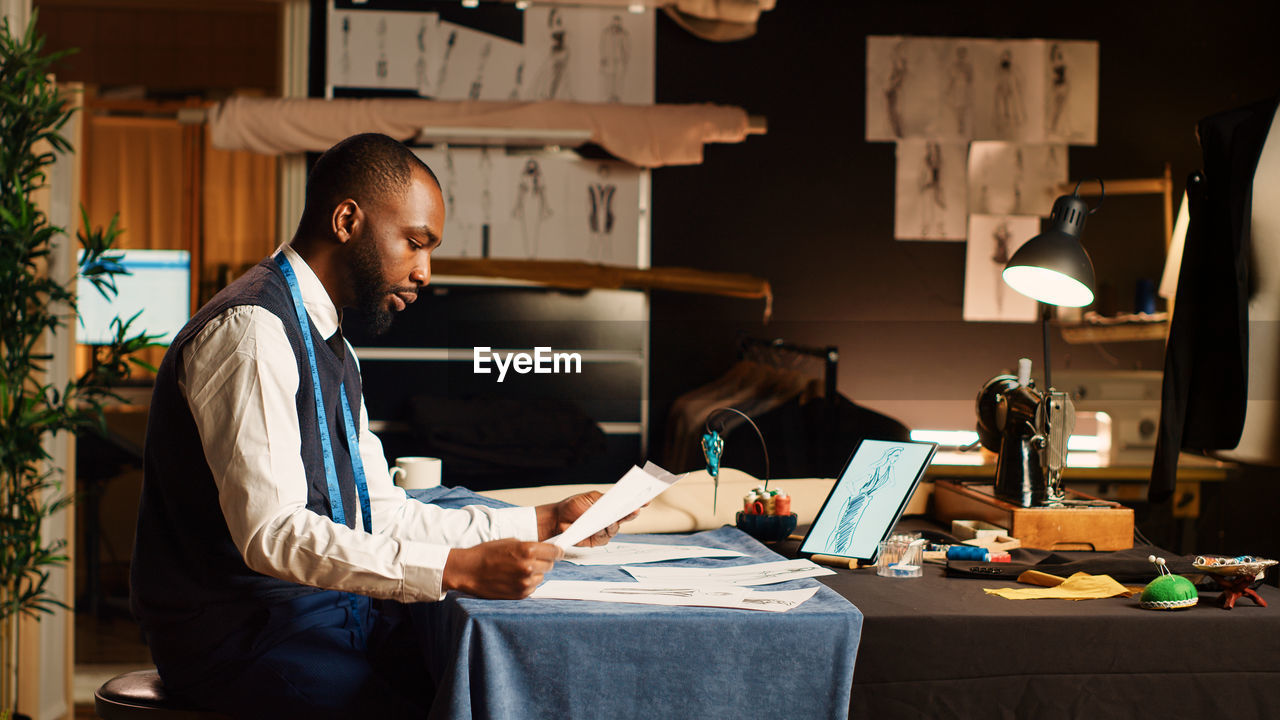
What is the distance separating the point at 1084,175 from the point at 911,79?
870 millimetres

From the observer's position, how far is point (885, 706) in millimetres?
1393

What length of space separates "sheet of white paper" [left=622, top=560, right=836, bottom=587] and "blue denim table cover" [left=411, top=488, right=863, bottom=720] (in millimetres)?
158

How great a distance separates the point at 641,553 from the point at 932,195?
316 centimetres

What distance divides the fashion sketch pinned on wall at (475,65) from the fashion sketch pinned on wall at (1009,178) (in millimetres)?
1937

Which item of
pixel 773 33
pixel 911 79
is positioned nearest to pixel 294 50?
pixel 773 33

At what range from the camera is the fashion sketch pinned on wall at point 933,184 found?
14.5ft

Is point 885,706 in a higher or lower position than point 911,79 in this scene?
lower

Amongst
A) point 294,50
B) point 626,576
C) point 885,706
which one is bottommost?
point 885,706

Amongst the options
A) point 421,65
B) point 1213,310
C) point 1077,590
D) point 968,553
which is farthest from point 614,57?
point 1077,590

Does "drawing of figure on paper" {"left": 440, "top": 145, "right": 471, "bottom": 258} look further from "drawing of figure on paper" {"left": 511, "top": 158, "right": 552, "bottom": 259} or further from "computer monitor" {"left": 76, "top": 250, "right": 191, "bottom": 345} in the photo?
"computer monitor" {"left": 76, "top": 250, "right": 191, "bottom": 345}

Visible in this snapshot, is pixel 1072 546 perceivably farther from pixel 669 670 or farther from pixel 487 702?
pixel 487 702

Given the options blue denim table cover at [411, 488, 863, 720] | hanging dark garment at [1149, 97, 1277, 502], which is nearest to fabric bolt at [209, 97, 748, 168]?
hanging dark garment at [1149, 97, 1277, 502]

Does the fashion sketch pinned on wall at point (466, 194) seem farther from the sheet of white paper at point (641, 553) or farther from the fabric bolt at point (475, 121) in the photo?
the sheet of white paper at point (641, 553)

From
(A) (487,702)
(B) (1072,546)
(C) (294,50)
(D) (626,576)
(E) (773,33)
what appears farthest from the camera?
(E) (773,33)
